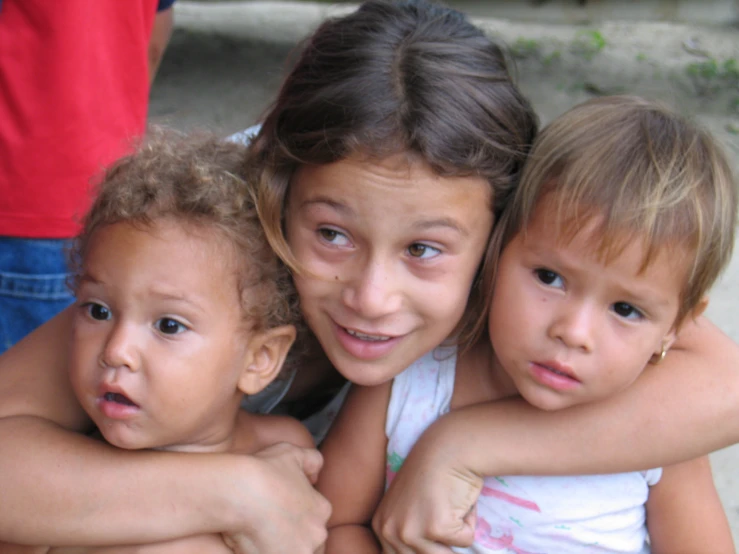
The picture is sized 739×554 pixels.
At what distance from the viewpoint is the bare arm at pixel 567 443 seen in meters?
1.83

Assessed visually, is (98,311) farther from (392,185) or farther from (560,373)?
(560,373)

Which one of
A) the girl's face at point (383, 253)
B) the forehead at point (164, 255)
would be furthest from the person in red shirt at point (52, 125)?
the girl's face at point (383, 253)

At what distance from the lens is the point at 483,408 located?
193 centimetres

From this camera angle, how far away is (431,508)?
1818mm

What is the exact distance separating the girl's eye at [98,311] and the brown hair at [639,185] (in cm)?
76

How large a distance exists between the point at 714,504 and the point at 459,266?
0.82 m

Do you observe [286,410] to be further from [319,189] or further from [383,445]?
[319,189]

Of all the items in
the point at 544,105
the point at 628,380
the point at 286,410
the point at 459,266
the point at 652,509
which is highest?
the point at 459,266

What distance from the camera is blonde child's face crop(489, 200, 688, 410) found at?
1.67 m

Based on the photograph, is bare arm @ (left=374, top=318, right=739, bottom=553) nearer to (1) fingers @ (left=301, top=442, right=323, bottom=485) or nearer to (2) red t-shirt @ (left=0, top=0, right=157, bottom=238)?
(1) fingers @ (left=301, top=442, right=323, bottom=485)

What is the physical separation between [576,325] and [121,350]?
85 centimetres

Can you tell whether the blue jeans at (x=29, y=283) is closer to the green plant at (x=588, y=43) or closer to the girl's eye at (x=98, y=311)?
the girl's eye at (x=98, y=311)

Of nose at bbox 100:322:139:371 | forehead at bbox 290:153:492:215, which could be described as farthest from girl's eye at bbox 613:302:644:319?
nose at bbox 100:322:139:371

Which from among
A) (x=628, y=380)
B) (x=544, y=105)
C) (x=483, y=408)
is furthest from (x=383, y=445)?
(x=544, y=105)
